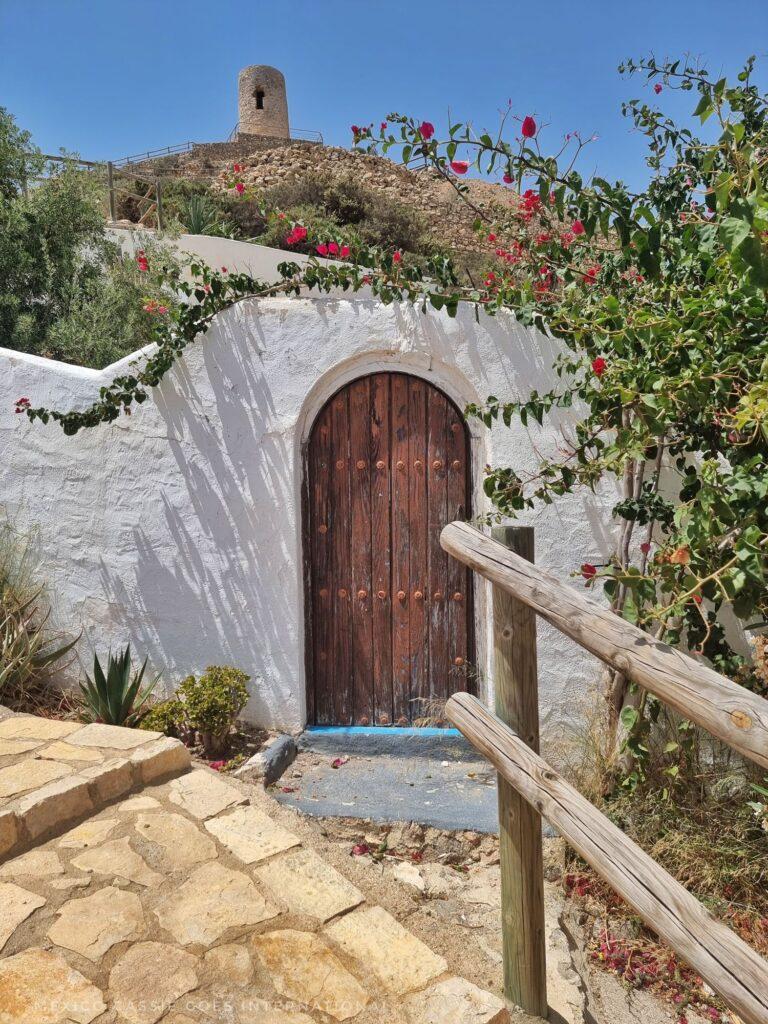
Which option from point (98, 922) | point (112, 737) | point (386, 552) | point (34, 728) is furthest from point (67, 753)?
point (386, 552)

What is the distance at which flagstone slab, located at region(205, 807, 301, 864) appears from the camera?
2.53 m

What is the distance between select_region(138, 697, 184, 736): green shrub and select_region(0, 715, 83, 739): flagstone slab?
0.42 m

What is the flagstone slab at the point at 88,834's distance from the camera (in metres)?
2.52

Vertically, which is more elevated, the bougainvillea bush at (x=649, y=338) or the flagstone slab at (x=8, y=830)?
the bougainvillea bush at (x=649, y=338)

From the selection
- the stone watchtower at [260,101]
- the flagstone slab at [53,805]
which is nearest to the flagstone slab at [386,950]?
the flagstone slab at [53,805]

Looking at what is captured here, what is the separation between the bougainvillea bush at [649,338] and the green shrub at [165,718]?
1.61 meters

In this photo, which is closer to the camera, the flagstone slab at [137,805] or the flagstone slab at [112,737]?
the flagstone slab at [137,805]

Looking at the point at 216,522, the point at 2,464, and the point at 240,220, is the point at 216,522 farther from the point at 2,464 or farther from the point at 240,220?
the point at 240,220

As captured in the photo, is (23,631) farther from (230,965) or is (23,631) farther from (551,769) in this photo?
(551,769)

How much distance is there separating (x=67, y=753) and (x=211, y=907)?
3.87 feet

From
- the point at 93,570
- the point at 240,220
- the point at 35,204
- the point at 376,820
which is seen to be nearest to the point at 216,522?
the point at 93,570

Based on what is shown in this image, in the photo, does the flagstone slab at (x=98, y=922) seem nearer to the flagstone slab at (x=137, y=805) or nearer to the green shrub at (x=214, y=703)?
the flagstone slab at (x=137, y=805)

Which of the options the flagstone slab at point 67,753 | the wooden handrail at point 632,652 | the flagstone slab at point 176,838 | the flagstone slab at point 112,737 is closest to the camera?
the wooden handrail at point 632,652

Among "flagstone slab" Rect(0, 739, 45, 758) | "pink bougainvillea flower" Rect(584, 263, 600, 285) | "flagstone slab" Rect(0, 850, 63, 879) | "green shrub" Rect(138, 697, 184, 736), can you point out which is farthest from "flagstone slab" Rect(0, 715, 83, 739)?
"pink bougainvillea flower" Rect(584, 263, 600, 285)
